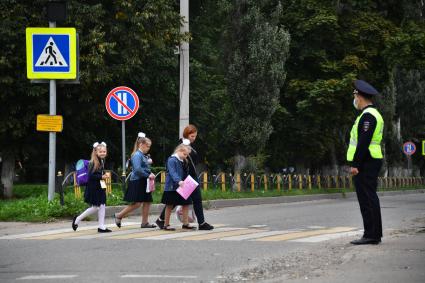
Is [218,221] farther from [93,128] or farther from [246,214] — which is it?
[93,128]

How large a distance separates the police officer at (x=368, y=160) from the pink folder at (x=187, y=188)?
11.3 ft

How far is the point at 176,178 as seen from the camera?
13.2m

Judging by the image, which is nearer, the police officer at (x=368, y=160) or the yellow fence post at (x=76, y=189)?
the police officer at (x=368, y=160)

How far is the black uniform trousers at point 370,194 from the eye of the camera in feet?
34.0

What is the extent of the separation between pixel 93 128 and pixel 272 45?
26.4 feet

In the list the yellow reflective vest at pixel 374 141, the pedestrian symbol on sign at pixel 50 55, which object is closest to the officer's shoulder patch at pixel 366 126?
the yellow reflective vest at pixel 374 141

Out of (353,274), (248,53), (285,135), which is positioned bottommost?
(353,274)

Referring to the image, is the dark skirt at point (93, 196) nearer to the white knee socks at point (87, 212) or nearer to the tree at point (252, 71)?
the white knee socks at point (87, 212)

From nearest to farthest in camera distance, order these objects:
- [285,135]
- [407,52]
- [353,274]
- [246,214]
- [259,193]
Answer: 1. [353,274]
2. [246,214]
3. [259,193]
4. [407,52]
5. [285,135]

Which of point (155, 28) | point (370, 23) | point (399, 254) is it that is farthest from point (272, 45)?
point (399, 254)

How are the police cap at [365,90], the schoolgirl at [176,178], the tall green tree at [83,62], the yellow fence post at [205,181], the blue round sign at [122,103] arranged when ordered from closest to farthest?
the police cap at [365,90], the schoolgirl at [176,178], the blue round sign at [122,103], the tall green tree at [83,62], the yellow fence post at [205,181]

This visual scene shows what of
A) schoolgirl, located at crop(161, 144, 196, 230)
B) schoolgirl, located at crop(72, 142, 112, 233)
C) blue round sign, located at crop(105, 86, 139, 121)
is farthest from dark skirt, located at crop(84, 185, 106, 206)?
blue round sign, located at crop(105, 86, 139, 121)

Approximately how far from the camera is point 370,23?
34.6 metres

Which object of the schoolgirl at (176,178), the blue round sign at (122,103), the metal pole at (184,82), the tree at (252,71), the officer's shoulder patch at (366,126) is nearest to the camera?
the officer's shoulder patch at (366,126)
